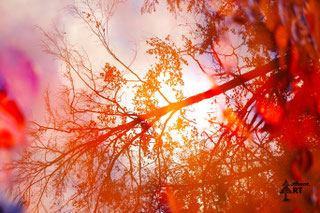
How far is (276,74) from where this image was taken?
17.9 ft

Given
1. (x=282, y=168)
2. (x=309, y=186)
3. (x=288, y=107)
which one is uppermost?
(x=288, y=107)

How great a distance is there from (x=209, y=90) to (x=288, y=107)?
198cm

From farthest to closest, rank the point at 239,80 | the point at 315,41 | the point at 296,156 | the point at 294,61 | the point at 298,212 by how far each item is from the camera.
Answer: the point at 239,80 → the point at 296,156 → the point at 294,61 → the point at 298,212 → the point at 315,41

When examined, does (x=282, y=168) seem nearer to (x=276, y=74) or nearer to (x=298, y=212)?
(x=298, y=212)

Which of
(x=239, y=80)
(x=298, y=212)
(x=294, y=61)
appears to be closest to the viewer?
(x=298, y=212)

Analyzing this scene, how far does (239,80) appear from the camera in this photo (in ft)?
19.1

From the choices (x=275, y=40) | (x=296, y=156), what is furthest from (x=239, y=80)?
(x=296, y=156)

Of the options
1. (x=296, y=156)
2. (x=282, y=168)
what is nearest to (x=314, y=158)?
(x=296, y=156)

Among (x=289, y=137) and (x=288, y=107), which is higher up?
(x=288, y=107)

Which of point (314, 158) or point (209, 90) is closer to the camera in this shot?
point (314, 158)

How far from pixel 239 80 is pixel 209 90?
0.80 m

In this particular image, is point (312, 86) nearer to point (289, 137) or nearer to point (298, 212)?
point (289, 137)

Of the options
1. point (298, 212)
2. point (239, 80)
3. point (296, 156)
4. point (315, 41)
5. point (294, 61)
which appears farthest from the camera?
point (239, 80)

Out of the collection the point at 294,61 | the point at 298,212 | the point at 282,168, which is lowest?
the point at 298,212
